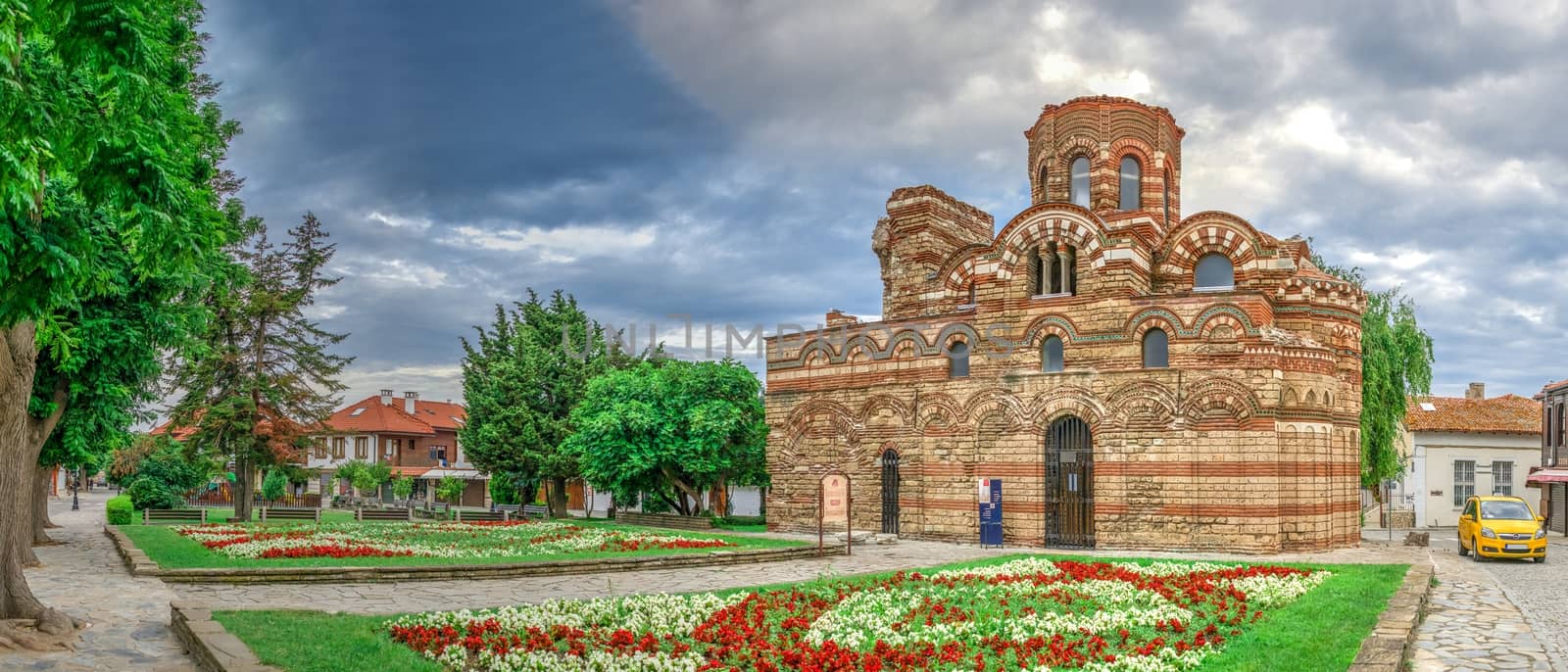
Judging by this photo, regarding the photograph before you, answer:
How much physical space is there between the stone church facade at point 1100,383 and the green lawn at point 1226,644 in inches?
384

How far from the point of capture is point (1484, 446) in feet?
139

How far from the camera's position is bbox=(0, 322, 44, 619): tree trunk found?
11.4m

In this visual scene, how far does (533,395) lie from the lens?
38844 millimetres

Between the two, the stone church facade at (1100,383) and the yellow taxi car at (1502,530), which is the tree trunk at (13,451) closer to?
the stone church facade at (1100,383)

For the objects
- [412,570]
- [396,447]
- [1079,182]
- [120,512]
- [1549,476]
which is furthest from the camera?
[396,447]

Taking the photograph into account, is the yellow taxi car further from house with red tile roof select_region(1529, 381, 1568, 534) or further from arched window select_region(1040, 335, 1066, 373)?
house with red tile roof select_region(1529, 381, 1568, 534)

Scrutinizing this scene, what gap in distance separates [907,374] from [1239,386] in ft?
27.7

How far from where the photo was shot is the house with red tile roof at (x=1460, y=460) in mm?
42031

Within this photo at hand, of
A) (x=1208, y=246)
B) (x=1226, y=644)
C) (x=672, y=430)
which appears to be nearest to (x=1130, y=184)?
(x=1208, y=246)

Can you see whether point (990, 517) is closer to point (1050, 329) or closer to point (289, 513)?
point (1050, 329)

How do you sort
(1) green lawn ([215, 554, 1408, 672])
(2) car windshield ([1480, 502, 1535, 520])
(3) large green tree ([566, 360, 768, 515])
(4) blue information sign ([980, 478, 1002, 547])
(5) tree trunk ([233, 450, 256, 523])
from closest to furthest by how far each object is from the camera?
(1) green lawn ([215, 554, 1408, 672])
(2) car windshield ([1480, 502, 1535, 520])
(4) blue information sign ([980, 478, 1002, 547])
(3) large green tree ([566, 360, 768, 515])
(5) tree trunk ([233, 450, 256, 523])

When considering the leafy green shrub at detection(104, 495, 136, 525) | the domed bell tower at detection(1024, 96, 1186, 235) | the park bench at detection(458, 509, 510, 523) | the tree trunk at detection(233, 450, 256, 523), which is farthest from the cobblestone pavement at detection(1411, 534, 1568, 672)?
the tree trunk at detection(233, 450, 256, 523)

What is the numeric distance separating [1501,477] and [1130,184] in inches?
954

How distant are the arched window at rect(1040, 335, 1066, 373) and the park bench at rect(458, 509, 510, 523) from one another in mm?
19535
